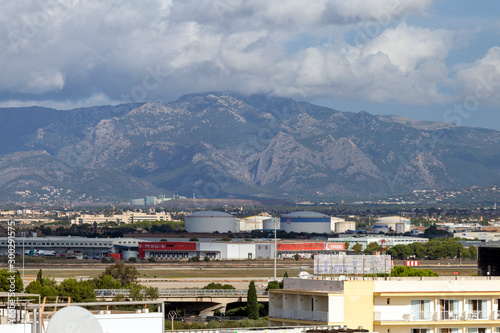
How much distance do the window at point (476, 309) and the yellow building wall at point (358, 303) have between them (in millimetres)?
4368

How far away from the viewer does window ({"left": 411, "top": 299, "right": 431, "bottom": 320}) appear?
36750mm

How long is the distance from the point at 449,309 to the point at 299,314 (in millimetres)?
6233

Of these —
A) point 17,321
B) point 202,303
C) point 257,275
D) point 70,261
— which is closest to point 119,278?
point 202,303

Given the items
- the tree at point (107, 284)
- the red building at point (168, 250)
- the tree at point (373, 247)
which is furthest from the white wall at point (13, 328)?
the tree at point (373, 247)

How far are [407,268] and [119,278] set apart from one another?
37868 mm

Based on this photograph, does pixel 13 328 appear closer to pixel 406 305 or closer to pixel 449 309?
pixel 406 305

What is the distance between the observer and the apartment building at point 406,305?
36.3 m

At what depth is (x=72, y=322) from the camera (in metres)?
18.7

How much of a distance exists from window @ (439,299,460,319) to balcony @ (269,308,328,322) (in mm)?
4902

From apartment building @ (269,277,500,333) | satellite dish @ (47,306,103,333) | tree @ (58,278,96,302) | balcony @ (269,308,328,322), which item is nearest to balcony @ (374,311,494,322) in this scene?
apartment building @ (269,277,500,333)

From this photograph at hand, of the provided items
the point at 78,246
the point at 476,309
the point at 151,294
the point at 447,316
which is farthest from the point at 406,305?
the point at 78,246

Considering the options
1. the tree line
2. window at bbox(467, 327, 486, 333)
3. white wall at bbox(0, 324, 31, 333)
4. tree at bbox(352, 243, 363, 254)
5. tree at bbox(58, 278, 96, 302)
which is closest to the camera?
white wall at bbox(0, 324, 31, 333)

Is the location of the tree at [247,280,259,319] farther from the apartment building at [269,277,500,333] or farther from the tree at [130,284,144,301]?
the apartment building at [269,277,500,333]

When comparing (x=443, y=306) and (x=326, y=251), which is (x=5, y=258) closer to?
(x=326, y=251)
